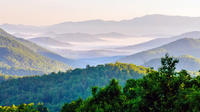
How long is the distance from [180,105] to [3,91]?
585 feet

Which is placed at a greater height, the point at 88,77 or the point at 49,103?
the point at 88,77

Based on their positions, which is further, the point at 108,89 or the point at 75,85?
the point at 75,85

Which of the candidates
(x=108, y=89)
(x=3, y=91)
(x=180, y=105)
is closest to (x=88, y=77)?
(x=3, y=91)

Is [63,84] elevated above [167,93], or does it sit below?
below

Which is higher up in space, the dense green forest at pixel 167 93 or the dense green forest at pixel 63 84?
the dense green forest at pixel 167 93

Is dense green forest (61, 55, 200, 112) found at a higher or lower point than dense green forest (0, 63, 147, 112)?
higher

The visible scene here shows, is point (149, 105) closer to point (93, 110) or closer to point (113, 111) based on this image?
point (113, 111)

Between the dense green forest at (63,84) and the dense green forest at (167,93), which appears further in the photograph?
the dense green forest at (63,84)

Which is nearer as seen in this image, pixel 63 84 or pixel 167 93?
pixel 167 93

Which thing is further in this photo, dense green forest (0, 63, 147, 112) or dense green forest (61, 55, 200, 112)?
dense green forest (0, 63, 147, 112)

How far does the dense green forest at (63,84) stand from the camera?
553ft

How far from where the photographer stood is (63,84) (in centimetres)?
18400

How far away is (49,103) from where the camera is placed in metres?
Answer: 163

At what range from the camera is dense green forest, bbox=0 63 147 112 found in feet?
553
